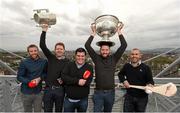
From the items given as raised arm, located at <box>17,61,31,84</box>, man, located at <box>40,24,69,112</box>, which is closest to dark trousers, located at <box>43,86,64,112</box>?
man, located at <box>40,24,69,112</box>

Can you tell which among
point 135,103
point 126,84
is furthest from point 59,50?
point 135,103

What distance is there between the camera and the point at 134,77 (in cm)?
470

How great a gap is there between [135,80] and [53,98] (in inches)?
42.0

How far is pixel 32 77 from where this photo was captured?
4801mm

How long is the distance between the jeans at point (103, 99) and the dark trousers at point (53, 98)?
1.41ft

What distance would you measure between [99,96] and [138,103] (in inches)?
20.4

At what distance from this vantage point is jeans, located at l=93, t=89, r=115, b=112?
4.62m

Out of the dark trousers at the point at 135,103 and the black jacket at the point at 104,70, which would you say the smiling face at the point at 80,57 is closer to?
the black jacket at the point at 104,70

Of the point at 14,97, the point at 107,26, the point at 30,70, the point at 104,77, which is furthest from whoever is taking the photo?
the point at 14,97

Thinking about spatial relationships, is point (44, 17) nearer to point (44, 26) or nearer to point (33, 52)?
point (44, 26)

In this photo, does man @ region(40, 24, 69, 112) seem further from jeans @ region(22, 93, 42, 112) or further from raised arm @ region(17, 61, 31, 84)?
raised arm @ region(17, 61, 31, 84)

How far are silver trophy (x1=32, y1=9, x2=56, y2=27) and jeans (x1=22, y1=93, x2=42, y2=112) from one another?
3.14 ft

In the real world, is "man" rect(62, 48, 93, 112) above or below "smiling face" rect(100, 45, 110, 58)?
below

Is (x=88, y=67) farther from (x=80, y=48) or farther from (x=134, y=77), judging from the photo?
(x=134, y=77)
